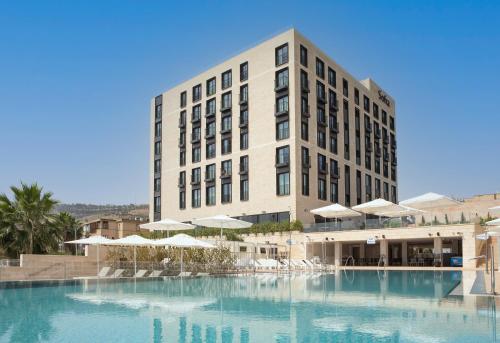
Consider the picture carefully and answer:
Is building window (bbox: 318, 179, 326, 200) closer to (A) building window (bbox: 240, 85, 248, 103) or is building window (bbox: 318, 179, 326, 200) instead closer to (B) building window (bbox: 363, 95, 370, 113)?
(A) building window (bbox: 240, 85, 248, 103)

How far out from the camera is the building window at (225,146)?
153ft

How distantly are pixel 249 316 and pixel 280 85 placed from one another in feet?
109

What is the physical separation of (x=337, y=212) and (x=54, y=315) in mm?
25798

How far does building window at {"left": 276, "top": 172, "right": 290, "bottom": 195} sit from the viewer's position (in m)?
40.7

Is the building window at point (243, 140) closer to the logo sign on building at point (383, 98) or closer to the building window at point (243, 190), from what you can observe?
the building window at point (243, 190)

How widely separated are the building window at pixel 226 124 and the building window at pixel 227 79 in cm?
319

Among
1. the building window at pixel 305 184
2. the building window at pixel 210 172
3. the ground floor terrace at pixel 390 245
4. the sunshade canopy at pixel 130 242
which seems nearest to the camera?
the sunshade canopy at pixel 130 242

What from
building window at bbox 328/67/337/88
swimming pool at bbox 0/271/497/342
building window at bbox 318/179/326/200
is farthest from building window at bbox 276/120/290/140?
swimming pool at bbox 0/271/497/342

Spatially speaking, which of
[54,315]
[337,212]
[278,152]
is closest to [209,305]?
[54,315]

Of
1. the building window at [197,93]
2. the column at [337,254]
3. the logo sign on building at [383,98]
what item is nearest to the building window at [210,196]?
the building window at [197,93]

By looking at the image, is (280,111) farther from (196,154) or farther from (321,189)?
(196,154)

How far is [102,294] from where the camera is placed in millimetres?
16734

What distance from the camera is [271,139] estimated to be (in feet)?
139

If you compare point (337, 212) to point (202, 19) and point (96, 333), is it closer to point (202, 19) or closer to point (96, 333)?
point (202, 19)
